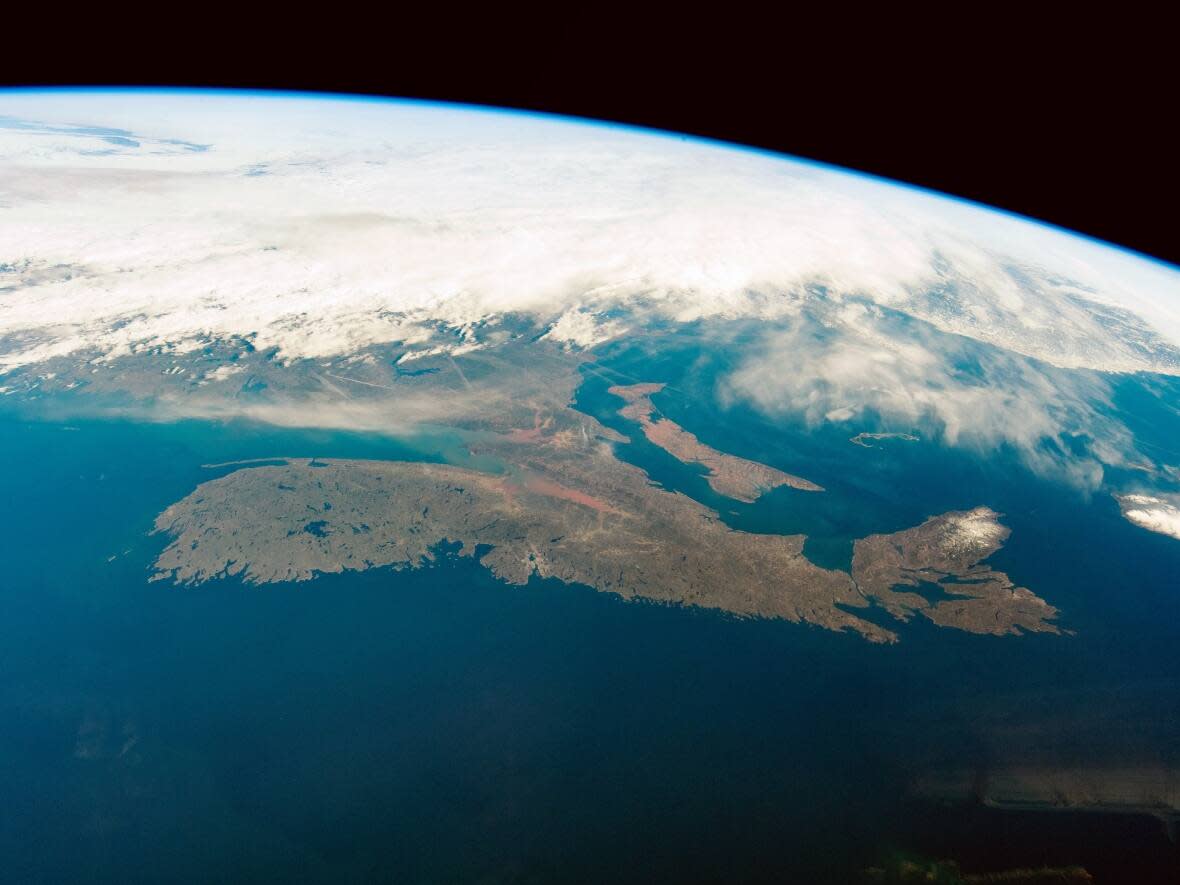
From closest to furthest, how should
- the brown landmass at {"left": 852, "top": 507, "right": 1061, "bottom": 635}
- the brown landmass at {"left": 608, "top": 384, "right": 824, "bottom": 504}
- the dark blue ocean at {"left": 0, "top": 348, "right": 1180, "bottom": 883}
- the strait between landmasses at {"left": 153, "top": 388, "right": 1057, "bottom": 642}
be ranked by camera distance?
the dark blue ocean at {"left": 0, "top": 348, "right": 1180, "bottom": 883} < the brown landmass at {"left": 852, "top": 507, "right": 1061, "bottom": 635} < the strait between landmasses at {"left": 153, "top": 388, "right": 1057, "bottom": 642} < the brown landmass at {"left": 608, "top": 384, "right": 824, "bottom": 504}

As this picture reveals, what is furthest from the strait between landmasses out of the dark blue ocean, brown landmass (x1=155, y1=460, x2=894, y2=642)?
the dark blue ocean

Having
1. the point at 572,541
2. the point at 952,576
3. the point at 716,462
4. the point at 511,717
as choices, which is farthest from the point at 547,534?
the point at 952,576

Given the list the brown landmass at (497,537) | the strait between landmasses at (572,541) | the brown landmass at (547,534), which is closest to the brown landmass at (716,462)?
the brown landmass at (547,534)

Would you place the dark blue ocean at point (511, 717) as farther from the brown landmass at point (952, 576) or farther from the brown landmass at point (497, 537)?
the brown landmass at point (497, 537)

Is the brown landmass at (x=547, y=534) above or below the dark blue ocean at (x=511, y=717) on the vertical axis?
above

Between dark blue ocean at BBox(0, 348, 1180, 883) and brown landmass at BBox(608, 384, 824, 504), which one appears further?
brown landmass at BBox(608, 384, 824, 504)

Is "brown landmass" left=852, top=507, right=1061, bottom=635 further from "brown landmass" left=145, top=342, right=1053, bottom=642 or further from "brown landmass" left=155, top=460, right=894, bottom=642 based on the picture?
"brown landmass" left=155, top=460, right=894, bottom=642

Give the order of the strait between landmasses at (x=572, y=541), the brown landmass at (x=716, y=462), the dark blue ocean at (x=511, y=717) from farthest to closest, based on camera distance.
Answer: the brown landmass at (x=716, y=462), the strait between landmasses at (x=572, y=541), the dark blue ocean at (x=511, y=717)
